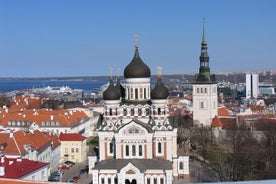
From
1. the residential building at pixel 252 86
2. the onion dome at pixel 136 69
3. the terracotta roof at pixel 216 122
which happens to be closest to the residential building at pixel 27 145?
the onion dome at pixel 136 69

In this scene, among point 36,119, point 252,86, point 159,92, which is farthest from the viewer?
point 252,86

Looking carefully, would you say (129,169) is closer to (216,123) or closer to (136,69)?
(136,69)

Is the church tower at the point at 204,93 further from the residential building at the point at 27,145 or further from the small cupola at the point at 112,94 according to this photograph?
the residential building at the point at 27,145

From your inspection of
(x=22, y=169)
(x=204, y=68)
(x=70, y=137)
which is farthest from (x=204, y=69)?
(x=22, y=169)

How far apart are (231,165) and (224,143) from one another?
41.3 feet

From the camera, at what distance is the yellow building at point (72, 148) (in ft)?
154

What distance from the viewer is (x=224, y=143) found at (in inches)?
2035

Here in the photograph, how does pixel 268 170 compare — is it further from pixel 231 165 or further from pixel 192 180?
pixel 192 180

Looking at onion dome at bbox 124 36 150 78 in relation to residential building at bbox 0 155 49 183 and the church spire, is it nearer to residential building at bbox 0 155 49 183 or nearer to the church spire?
residential building at bbox 0 155 49 183

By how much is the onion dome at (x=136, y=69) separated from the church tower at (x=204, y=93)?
74.5 feet

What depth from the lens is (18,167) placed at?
98.6ft

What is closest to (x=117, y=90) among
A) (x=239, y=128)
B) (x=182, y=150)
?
(x=182, y=150)

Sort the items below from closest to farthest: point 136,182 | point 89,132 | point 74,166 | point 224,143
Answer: point 136,182, point 74,166, point 224,143, point 89,132

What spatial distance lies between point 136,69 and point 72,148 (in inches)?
529
